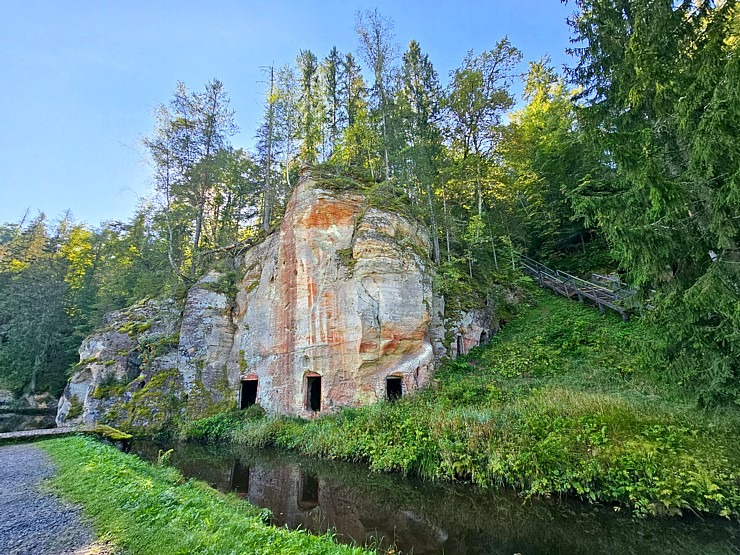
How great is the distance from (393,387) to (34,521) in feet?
39.9

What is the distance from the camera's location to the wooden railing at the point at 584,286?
16306 mm

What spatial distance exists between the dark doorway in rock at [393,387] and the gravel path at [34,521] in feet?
34.6

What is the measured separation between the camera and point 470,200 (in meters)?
24.9

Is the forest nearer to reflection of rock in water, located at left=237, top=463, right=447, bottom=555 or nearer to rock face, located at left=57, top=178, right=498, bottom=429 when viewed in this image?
rock face, located at left=57, top=178, right=498, bottom=429

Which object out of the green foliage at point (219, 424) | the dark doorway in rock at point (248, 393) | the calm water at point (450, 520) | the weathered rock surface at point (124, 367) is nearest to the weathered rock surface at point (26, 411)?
the weathered rock surface at point (124, 367)

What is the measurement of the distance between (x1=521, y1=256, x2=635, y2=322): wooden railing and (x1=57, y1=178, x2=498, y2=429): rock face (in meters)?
5.29

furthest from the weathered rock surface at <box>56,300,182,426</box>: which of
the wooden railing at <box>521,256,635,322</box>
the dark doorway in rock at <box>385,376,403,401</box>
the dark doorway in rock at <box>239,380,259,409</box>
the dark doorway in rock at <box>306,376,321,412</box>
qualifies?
the wooden railing at <box>521,256,635,322</box>

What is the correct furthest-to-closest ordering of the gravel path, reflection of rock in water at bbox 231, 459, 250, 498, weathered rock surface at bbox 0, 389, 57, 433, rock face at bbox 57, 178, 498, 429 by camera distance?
weathered rock surface at bbox 0, 389, 57, 433 < rock face at bbox 57, 178, 498, 429 < reflection of rock in water at bbox 231, 459, 250, 498 < the gravel path

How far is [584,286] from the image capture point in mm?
19078

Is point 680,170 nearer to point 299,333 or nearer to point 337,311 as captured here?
point 337,311

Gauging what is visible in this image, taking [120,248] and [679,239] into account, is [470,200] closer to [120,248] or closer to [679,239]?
[679,239]

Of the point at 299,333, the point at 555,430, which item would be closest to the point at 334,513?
the point at 555,430

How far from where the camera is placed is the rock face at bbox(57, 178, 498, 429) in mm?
15016

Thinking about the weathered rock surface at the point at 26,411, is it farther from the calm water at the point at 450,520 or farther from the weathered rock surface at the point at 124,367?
the calm water at the point at 450,520
